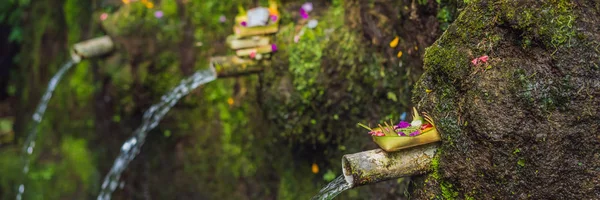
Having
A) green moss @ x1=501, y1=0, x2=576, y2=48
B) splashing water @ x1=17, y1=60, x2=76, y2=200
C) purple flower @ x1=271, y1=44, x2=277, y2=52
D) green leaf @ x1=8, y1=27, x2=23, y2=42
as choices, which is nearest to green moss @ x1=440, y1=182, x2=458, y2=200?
green moss @ x1=501, y1=0, x2=576, y2=48

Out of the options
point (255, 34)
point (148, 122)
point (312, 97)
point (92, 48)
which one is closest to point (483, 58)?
point (312, 97)

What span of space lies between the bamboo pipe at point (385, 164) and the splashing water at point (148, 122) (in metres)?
2.59

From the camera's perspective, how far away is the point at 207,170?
4977 mm

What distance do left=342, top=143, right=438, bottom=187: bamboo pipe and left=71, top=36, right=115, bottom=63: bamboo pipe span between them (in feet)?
11.1

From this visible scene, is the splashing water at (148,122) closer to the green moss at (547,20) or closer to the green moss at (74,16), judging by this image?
the green moss at (74,16)

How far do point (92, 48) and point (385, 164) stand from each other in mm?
3512

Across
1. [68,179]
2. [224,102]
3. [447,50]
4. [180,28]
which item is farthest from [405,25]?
[68,179]

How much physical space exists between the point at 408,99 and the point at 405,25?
0.43 metres

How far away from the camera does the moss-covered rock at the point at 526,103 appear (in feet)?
5.99

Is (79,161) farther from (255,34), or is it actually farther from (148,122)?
(255,34)

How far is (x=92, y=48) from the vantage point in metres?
4.69

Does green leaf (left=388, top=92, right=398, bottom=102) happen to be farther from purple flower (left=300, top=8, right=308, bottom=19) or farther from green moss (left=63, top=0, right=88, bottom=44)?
green moss (left=63, top=0, right=88, bottom=44)

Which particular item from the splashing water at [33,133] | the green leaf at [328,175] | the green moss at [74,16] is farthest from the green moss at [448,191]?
the splashing water at [33,133]

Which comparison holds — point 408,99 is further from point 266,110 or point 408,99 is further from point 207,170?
point 207,170
